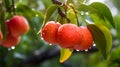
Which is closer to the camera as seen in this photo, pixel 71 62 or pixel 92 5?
pixel 92 5

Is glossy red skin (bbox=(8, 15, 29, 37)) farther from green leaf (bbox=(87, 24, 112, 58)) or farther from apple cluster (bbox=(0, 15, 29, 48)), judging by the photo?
green leaf (bbox=(87, 24, 112, 58))

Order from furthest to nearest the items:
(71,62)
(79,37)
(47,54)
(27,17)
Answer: (71,62) < (47,54) < (27,17) < (79,37)

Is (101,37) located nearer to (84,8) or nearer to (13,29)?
(84,8)

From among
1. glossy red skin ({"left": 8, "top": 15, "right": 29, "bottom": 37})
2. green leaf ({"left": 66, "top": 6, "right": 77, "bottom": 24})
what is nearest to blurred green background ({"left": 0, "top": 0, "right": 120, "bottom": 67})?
glossy red skin ({"left": 8, "top": 15, "right": 29, "bottom": 37})

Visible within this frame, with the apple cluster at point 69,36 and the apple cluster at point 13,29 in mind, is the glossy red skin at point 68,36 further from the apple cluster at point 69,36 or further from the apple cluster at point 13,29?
the apple cluster at point 13,29

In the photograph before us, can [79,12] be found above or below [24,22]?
above

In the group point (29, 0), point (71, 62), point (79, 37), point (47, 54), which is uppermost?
point (79, 37)

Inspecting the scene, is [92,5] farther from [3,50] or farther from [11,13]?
[3,50]

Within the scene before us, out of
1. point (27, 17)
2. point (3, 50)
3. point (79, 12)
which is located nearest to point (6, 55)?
point (3, 50)
